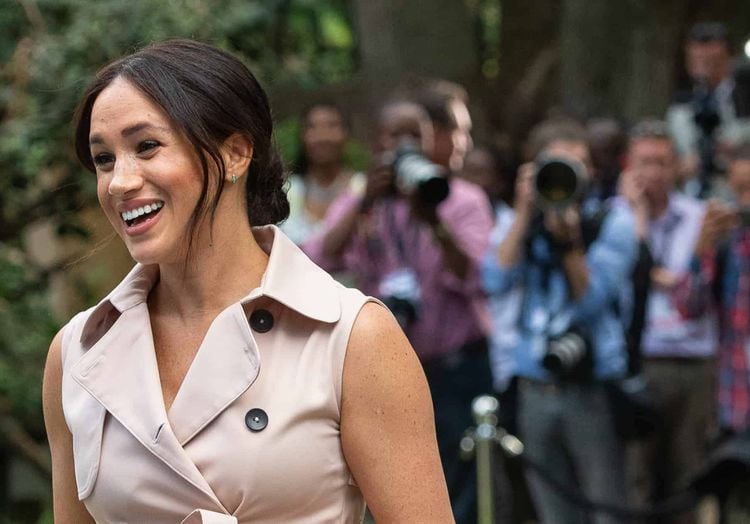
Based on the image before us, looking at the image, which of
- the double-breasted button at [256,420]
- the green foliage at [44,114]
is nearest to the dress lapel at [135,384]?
the double-breasted button at [256,420]

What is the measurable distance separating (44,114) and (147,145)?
12.1ft

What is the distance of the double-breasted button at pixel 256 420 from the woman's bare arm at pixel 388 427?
0.49 feet

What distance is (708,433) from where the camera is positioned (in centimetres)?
816

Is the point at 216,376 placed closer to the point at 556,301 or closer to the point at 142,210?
the point at 142,210

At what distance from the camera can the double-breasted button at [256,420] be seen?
3.09m

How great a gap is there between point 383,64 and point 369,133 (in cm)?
52

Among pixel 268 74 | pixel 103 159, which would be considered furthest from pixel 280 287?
pixel 268 74

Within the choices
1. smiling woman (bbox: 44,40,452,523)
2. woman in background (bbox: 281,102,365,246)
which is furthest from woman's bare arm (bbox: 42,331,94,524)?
woman in background (bbox: 281,102,365,246)

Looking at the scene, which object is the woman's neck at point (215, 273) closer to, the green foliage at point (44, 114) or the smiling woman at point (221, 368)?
the smiling woman at point (221, 368)

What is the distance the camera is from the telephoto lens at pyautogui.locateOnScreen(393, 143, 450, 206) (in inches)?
266

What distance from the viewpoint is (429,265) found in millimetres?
7180

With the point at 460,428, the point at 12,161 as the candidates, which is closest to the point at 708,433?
the point at 460,428

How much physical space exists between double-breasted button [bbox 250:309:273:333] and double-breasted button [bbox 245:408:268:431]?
189 mm

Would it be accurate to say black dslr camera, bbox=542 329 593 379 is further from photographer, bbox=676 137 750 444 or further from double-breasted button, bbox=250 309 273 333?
double-breasted button, bbox=250 309 273 333
